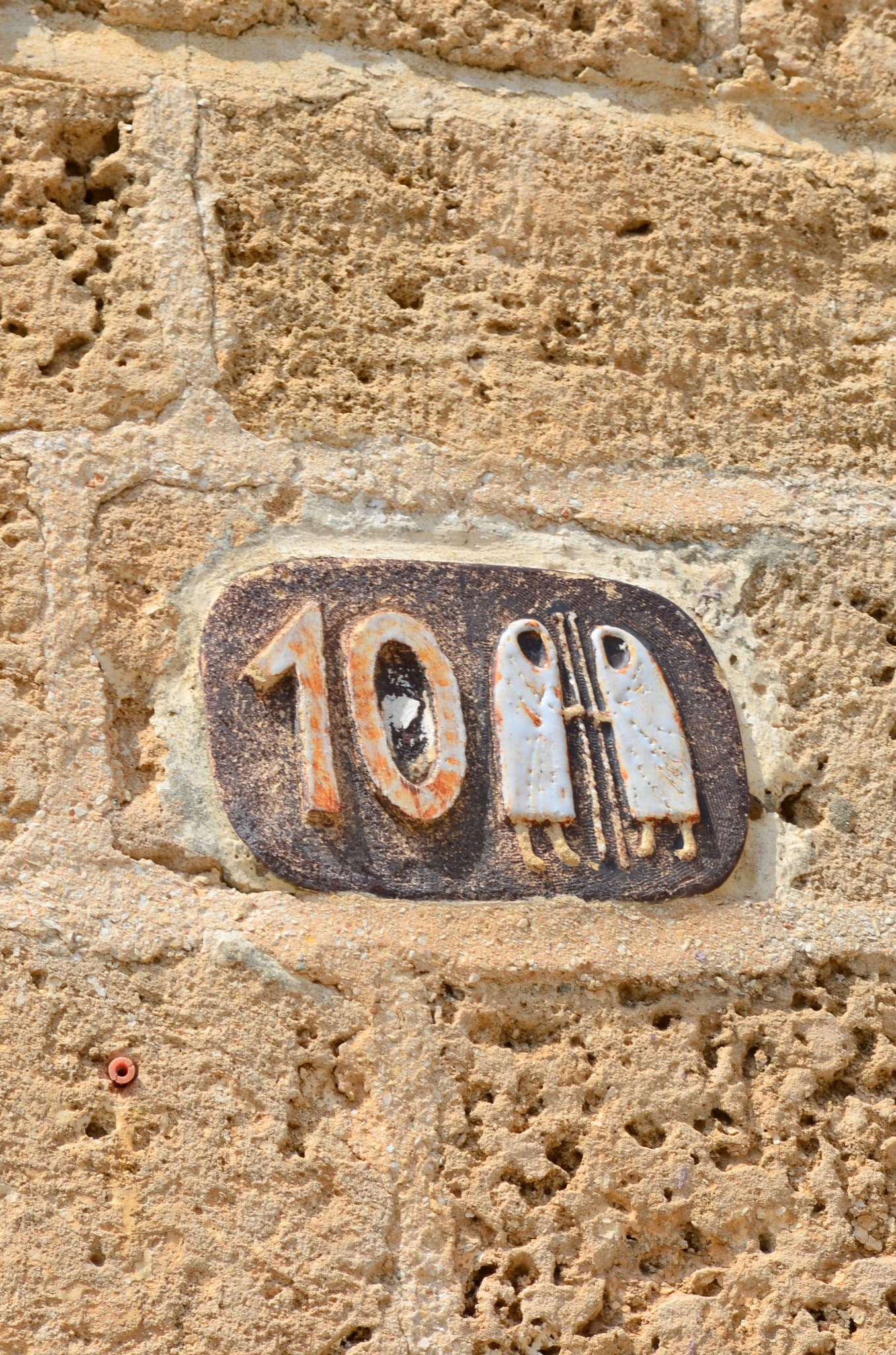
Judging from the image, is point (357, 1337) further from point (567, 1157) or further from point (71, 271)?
point (71, 271)

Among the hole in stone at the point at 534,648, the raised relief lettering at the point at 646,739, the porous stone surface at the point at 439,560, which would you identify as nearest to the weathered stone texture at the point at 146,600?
the porous stone surface at the point at 439,560

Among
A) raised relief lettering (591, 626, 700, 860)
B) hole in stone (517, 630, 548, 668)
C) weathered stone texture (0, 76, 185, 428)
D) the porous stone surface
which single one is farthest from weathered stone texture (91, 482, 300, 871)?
raised relief lettering (591, 626, 700, 860)

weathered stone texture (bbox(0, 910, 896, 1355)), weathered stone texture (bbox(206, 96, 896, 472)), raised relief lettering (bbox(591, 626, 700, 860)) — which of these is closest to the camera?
weathered stone texture (bbox(0, 910, 896, 1355))

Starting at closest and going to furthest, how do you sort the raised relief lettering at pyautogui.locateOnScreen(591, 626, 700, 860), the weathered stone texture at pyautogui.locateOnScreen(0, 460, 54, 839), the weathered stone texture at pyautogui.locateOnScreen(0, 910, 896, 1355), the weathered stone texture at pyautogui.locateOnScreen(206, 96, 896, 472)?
the weathered stone texture at pyautogui.locateOnScreen(0, 910, 896, 1355), the weathered stone texture at pyautogui.locateOnScreen(0, 460, 54, 839), the raised relief lettering at pyautogui.locateOnScreen(591, 626, 700, 860), the weathered stone texture at pyautogui.locateOnScreen(206, 96, 896, 472)

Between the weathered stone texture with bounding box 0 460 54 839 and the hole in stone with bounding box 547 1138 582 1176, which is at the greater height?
the weathered stone texture with bounding box 0 460 54 839

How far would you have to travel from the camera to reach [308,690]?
1246mm

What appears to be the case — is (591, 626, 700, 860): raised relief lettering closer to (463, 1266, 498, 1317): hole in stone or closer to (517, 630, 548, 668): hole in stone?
(517, 630, 548, 668): hole in stone

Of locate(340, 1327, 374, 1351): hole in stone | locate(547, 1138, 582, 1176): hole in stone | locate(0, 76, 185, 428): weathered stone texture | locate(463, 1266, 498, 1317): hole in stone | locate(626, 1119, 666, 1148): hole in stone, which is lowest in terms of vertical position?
locate(340, 1327, 374, 1351): hole in stone

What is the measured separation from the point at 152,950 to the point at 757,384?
93 cm

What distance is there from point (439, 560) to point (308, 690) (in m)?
0.22

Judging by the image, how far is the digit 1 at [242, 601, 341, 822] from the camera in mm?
1214

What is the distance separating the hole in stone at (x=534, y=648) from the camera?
4.37ft

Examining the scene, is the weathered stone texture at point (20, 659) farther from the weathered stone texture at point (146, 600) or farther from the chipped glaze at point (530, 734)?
the chipped glaze at point (530, 734)

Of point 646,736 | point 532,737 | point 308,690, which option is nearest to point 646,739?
point 646,736
